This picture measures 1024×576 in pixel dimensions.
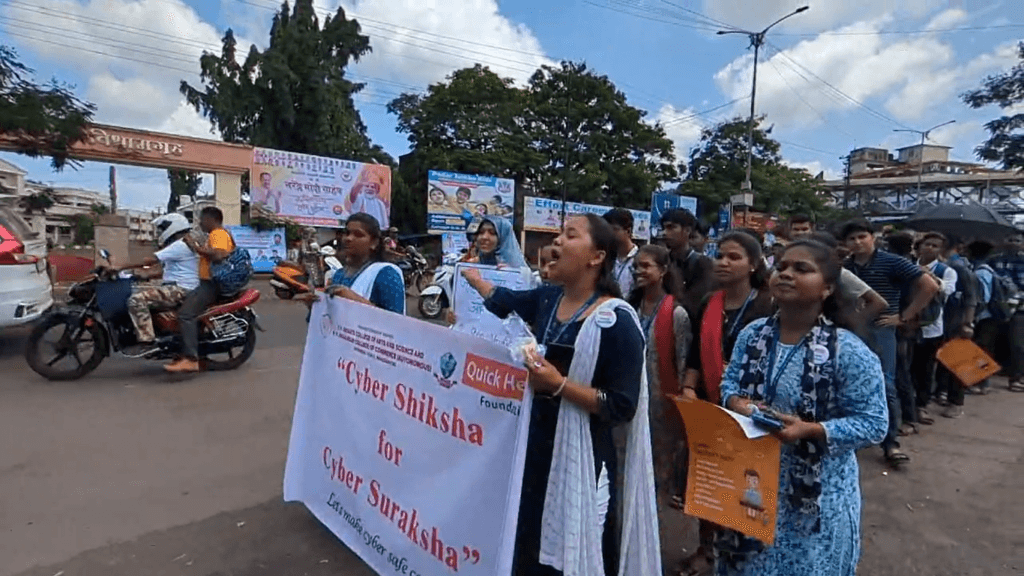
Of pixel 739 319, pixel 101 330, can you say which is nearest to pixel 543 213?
pixel 101 330

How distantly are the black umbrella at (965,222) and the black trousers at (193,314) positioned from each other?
299 inches

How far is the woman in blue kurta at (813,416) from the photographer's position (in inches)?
70.1

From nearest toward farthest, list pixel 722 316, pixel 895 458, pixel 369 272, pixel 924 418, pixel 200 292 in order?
pixel 722 316 → pixel 369 272 → pixel 895 458 → pixel 924 418 → pixel 200 292

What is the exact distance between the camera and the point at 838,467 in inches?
72.2

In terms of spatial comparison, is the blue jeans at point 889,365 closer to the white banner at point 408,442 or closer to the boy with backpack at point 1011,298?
the white banner at point 408,442

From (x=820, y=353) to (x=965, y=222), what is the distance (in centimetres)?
647

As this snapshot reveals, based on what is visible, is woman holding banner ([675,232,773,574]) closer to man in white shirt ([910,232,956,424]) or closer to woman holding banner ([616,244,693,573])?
woman holding banner ([616,244,693,573])

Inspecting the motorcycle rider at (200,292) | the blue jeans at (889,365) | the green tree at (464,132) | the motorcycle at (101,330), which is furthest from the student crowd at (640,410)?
the green tree at (464,132)

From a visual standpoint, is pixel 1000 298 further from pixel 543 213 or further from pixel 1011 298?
pixel 543 213

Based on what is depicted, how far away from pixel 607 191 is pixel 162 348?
27.4m

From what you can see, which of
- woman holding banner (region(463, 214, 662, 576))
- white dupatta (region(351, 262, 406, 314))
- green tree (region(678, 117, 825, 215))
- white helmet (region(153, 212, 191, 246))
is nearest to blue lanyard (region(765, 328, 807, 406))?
woman holding banner (region(463, 214, 662, 576))

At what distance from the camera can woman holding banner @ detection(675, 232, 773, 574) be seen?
2.81 m

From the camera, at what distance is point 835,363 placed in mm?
1825

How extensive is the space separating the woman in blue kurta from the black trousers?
17.6 ft
